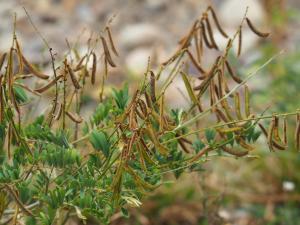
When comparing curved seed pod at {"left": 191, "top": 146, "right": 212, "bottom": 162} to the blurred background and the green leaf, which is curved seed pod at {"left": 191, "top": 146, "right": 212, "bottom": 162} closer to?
the green leaf

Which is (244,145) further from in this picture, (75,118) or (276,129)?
(75,118)

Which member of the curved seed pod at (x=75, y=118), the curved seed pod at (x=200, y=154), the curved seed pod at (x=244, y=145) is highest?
the curved seed pod at (x=75, y=118)

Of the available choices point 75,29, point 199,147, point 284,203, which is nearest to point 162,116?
point 199,147

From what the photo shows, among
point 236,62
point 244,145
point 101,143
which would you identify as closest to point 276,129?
point 244,145

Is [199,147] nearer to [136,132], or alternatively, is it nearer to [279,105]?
[136,132]

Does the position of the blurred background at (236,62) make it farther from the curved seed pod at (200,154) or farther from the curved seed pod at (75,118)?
the curved seed pod at (200,154)

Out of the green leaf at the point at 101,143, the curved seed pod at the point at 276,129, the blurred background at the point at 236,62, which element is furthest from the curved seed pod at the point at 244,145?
the blurred background at the point at 236,62

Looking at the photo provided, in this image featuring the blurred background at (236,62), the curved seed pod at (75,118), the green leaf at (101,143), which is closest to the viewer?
the green leaf at (101,143)

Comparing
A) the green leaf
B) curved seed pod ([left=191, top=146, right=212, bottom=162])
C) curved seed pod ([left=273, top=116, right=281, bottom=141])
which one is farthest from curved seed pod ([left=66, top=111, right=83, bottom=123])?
curved seed pod ([left=273, top=116, right=281, bottom=141])

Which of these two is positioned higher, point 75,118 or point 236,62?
point 236,62
